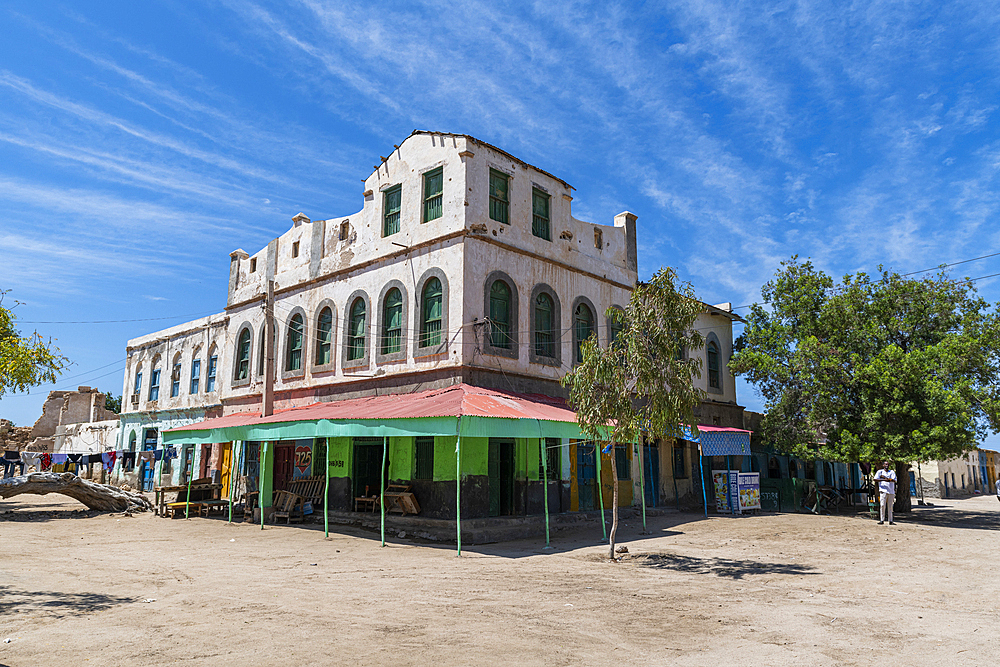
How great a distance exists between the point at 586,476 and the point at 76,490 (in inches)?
620

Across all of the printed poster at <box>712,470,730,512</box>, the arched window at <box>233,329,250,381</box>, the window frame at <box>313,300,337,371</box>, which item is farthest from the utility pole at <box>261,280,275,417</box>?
the printed poster at <box>712,470,730,512</box>

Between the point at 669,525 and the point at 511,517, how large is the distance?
16.3 ft

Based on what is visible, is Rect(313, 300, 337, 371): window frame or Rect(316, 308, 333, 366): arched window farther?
Rect(316, 308, 333, 366): arched window

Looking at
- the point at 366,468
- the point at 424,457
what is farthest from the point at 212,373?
the point at 424,457

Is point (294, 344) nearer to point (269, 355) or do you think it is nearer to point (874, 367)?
point (269, 355)

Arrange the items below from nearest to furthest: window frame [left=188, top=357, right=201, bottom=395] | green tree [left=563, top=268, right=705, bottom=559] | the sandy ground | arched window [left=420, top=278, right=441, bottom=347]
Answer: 1. the sandy ground
2. green tree [left=563, top=268, right=705, bottom=559]
3. arched window [left=420, top=278, right=441, bottom=347]
4. window frame [left=188, top=357, right=201, bottom=395]

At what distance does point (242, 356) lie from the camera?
24.1m

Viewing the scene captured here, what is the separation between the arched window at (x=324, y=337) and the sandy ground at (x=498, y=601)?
6237 mm

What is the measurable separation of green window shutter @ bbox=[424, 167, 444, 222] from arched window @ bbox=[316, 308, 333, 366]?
15.4 feet

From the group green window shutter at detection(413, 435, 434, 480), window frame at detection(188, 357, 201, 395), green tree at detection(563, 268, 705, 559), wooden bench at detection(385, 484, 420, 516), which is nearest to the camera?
green tree at detection(563, 268, 705, 559)

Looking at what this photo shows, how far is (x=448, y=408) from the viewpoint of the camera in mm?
13133

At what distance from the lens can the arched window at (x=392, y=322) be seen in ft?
59.4

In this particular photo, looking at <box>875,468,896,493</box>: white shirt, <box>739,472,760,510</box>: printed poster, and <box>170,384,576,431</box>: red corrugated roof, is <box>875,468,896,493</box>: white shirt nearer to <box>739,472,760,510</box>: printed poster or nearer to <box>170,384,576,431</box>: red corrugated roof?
<box>739,472,760,510</box>: printed poster

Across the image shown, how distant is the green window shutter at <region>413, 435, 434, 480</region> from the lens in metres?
16.0
